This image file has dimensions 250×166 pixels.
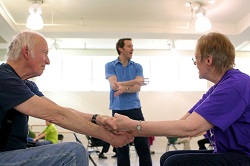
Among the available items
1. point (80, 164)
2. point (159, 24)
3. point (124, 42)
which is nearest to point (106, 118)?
point (80, 164)

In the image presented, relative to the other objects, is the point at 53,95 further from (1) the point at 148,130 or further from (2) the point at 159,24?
(1) the point at 148,130

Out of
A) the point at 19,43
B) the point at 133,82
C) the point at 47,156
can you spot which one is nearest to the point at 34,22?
the point at 133,82

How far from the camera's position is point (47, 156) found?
3.91 feet

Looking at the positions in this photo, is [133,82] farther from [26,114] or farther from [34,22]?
[34,22]

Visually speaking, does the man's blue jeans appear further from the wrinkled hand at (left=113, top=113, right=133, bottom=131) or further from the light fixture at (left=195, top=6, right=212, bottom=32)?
the light fixture at (left=195, top=6, right=212, bottom=32)

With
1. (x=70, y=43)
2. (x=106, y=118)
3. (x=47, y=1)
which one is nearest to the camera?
(x=106, y=118)

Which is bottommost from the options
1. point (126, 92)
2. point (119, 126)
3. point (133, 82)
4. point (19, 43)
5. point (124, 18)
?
point (119, 126)

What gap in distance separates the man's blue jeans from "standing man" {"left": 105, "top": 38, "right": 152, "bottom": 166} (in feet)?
4.43

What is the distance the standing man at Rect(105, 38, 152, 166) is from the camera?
2537 millimetres

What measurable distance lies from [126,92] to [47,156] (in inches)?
62.9

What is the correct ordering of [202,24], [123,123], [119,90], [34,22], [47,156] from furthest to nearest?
[202,24]
[34,22]
[119,90]
[123,123]
[47,156]

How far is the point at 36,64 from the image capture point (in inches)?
57.8

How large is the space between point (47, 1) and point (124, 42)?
2.70 metres

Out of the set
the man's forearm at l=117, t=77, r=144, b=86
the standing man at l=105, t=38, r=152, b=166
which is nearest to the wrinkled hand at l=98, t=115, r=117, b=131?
the standing man at l=105, t=38, r=152, b=166
